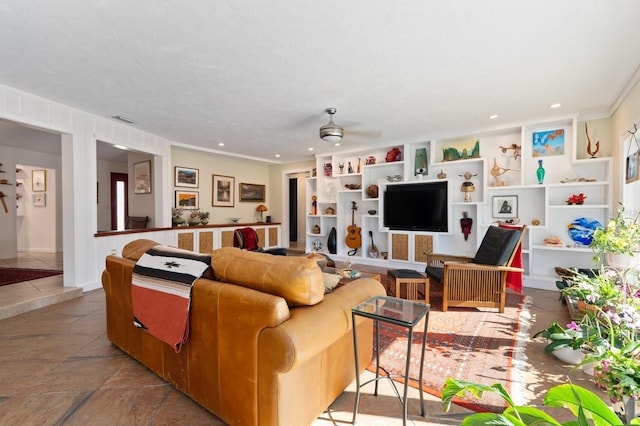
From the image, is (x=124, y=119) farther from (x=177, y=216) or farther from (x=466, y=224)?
(x=466, y=224)

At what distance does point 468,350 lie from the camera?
2.40m

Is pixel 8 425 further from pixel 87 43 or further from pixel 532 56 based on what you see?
pixel 532 56

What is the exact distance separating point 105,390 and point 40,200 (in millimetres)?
7534

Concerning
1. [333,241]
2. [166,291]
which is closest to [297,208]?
[333,241]

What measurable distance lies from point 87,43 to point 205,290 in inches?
89.4

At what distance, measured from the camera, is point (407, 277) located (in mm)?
3254

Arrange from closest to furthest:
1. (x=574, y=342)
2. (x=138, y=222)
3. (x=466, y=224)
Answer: (x=574, y=342) < (x=466, y=224) < (x=138, y=222)

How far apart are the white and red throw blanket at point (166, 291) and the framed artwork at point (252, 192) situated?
5.80 metres

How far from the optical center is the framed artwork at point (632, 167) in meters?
2.92

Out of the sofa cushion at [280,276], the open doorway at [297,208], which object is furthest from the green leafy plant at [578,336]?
the open doorway at [297,208]

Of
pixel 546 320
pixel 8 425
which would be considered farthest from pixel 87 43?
pixel 546 320

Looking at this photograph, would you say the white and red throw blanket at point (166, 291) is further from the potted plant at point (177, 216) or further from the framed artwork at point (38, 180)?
the framed artwork at point (38, 180)

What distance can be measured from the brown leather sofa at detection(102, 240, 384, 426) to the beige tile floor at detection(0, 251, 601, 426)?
0.12 meters

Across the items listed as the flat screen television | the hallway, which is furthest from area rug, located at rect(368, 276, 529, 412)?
the hallway
